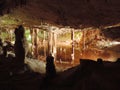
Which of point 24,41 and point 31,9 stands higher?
point 31,9

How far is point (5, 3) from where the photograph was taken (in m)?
15.4

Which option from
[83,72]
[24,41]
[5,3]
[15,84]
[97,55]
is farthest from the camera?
[97,55]

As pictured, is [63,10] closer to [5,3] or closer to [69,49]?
[5,3]

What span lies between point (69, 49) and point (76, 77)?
19.7 m

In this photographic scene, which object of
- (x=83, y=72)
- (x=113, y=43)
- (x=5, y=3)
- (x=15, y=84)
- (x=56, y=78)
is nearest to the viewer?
(x=83, y=72)

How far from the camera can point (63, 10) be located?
15.6m

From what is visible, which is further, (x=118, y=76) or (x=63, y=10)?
(x=63, y=10)

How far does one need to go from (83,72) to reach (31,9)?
825cm

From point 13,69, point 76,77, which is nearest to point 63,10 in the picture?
point 13,69

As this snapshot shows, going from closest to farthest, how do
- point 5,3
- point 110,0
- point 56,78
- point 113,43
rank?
1. point 56,78
2. point 110,0
3. point 5,3
4. point 113,43

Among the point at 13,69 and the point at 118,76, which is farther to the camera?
the point at 13,69

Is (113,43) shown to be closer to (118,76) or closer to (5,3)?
(5,3)

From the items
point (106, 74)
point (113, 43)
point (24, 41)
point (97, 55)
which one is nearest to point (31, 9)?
point (24, 41)

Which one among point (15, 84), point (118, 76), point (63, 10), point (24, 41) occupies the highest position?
point (63, 10)
